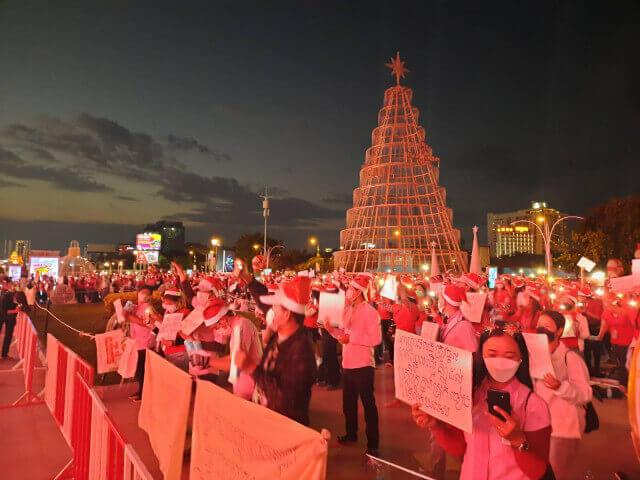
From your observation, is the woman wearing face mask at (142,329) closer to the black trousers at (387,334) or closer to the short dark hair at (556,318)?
the short dark hair at (556,318)

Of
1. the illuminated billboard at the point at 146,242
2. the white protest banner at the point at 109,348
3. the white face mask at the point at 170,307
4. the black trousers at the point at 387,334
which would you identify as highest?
the illuminated billboard at the point at 146,242

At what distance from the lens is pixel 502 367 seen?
2.77m

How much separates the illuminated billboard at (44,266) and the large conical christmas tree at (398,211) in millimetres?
27605

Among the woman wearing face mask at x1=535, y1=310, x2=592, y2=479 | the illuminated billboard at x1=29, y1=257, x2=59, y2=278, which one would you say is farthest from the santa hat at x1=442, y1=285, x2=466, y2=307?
the illuminated billboard at x1=29, y1=257, x2=59, y2=278

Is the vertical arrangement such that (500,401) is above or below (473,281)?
below

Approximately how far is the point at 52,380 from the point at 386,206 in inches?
1919

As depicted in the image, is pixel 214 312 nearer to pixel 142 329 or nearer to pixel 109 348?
pixel 142 329

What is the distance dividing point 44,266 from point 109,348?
1284 inches

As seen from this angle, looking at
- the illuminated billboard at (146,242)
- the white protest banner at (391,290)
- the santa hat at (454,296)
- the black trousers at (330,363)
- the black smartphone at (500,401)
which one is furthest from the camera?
the illuminated billboard at (146,242)

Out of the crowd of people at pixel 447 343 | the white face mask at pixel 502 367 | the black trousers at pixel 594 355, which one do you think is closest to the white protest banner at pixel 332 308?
the crowd of people at pixel 447 343

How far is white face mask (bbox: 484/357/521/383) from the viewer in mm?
2752

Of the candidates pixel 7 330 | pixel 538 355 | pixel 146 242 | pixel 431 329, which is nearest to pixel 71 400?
pixel 431 329

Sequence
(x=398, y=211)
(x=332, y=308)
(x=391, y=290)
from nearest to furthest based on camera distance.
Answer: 1. (x=332, y=308)
2. (x=391, y=290)
3. (x=398, y=211)

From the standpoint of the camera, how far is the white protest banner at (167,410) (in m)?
3.43
